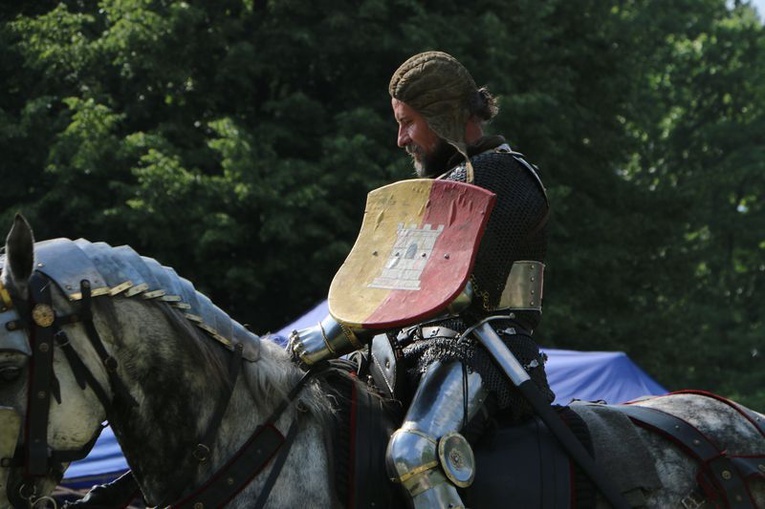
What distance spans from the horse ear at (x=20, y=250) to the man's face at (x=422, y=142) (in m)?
1.43

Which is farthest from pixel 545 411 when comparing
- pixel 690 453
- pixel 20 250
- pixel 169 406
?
pixel 20 250

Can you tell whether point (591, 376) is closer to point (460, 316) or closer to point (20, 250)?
point (460, 316)

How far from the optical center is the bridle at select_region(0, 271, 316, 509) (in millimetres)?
3320

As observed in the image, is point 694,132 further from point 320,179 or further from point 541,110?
point 320,179

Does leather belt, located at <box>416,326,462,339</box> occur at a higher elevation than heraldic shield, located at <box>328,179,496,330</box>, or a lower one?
lower

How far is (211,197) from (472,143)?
10.5m

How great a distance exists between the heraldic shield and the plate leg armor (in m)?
0.29

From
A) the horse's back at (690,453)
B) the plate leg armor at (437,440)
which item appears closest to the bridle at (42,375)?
the plate leg armor at (437,440)

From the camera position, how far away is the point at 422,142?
4277mm

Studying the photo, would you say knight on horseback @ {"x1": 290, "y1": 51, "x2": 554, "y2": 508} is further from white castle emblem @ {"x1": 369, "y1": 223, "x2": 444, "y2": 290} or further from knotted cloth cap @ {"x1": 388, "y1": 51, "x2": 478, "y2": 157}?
white castle emblem @ {"x1": 369, "y1": 223, "x2": 444, "y2": 290}

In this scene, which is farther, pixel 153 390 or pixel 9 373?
pixel 153 390

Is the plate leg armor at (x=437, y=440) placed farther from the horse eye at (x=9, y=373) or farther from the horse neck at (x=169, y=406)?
the horse eye at (x=9, y=373)

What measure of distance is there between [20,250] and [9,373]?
34cm

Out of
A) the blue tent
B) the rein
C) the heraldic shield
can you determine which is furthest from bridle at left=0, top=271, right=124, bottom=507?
the blue tent
